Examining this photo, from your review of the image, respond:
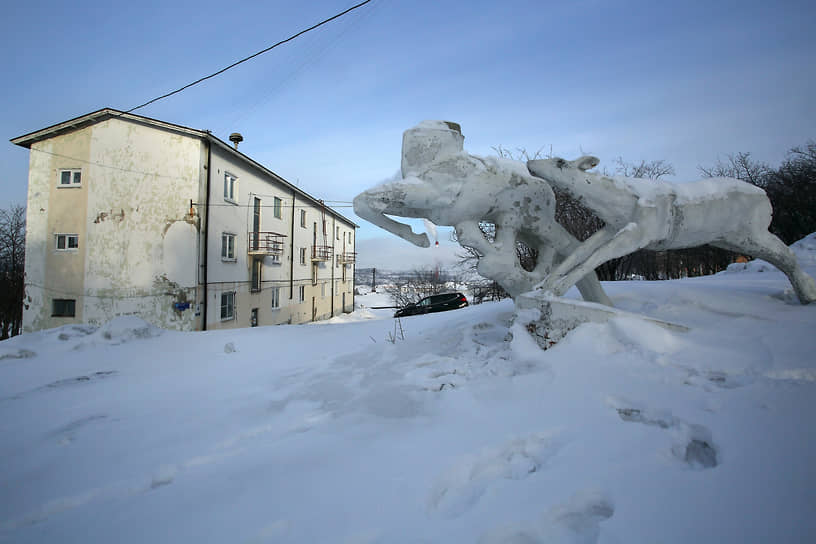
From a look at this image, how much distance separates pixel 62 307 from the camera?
42.4 ft

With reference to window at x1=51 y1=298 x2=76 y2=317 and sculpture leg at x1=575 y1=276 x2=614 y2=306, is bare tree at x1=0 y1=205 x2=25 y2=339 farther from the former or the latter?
sculpture leg at x1=575 y1=276 x2=614 y2=306

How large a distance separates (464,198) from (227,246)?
12842mm

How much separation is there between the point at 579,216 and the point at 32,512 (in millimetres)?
15170

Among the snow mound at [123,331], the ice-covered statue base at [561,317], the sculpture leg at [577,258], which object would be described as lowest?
the snow mound at [123,331]

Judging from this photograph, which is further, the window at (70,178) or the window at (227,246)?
the window at (227,246)

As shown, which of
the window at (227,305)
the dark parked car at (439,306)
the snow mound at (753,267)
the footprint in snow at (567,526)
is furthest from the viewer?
the window at (227,305)

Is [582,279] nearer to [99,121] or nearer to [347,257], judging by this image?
[99,121]

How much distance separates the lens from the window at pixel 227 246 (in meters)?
14.0

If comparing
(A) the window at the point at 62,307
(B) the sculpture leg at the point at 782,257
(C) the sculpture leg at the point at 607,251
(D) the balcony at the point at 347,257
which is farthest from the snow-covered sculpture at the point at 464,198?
(D) the balcony at the point at 347,257

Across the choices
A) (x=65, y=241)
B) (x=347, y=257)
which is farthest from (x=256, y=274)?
(x=347, y=257)

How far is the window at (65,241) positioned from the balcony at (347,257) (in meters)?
16.5

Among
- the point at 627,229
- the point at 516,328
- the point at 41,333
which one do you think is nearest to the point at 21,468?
the point at 516,328

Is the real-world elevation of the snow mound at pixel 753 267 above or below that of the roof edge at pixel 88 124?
below

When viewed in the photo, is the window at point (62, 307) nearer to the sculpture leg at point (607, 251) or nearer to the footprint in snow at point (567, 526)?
the sculpture leg at point (607, 251)
